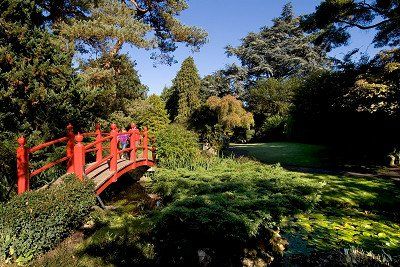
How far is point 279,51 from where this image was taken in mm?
43219

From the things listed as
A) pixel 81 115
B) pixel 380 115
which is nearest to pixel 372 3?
pixel 380 115

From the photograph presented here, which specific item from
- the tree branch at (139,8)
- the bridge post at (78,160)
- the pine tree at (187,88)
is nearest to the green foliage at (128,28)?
the tree branch at (139,8)

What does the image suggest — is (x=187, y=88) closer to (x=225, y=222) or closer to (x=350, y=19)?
(x=350, y=19)

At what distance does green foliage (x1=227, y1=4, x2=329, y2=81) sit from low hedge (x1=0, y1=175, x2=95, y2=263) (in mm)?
38870

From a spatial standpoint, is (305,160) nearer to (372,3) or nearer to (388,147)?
(388,147)

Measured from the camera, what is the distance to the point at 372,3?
13.8m

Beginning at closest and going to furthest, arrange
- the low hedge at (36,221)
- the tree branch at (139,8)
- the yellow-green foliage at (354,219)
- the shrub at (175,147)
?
1. the low hedge at (36,221)
2. the yellow-green foliage at (354,219)
3. the shrub at (175,147)
4. the tree branch at (139,8)

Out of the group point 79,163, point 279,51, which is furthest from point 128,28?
point 279,51

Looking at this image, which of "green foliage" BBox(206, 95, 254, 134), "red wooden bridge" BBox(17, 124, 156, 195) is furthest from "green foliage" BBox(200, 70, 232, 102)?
"red wooden bridge" BBox(17, 124, 156, 195)

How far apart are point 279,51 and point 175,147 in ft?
116

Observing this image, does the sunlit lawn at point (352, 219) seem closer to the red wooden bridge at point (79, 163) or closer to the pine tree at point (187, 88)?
the red wooden bridge at point (79, 163)

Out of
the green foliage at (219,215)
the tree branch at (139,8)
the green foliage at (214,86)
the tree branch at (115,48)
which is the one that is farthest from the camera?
the green foliage at (214,86)

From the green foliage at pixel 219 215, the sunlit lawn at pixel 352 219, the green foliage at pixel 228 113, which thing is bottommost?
the sunlit lawn at pixel 352 219

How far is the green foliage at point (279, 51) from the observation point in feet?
140
